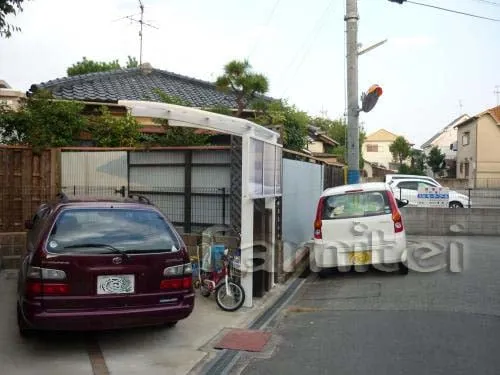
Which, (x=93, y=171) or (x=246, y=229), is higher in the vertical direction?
(x=93, y=171)

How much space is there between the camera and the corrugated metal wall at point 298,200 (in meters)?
10.4

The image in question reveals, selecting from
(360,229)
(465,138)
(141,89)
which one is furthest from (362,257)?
(465,138)

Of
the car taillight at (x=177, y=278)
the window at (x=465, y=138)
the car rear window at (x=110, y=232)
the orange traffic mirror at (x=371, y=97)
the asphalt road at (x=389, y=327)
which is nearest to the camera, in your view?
the asphalt road at (x=389, y=327)

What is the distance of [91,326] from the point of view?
523 centimetres

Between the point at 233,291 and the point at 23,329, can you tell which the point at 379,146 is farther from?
the point at 23,329

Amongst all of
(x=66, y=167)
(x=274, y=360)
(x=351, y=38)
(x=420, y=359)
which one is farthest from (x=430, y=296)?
(x=351, y=38)

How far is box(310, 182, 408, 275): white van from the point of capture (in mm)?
9648

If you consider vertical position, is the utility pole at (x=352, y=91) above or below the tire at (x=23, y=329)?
above

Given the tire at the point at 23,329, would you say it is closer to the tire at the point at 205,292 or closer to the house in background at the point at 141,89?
the tire at the point at 205,292

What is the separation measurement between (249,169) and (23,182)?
5.08 m

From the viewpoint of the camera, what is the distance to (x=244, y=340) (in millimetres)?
6184

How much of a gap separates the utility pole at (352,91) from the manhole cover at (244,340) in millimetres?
7848

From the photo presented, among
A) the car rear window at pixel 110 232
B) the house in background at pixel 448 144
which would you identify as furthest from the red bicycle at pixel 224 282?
the house in background at pixel 448 144

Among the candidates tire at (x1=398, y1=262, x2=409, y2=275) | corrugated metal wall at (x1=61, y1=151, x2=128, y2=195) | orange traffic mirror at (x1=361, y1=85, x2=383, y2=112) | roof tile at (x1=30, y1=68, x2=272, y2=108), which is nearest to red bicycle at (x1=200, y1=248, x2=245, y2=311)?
corrugated metal wall at (x1=61, y1=151, x2=128, y2=195)
